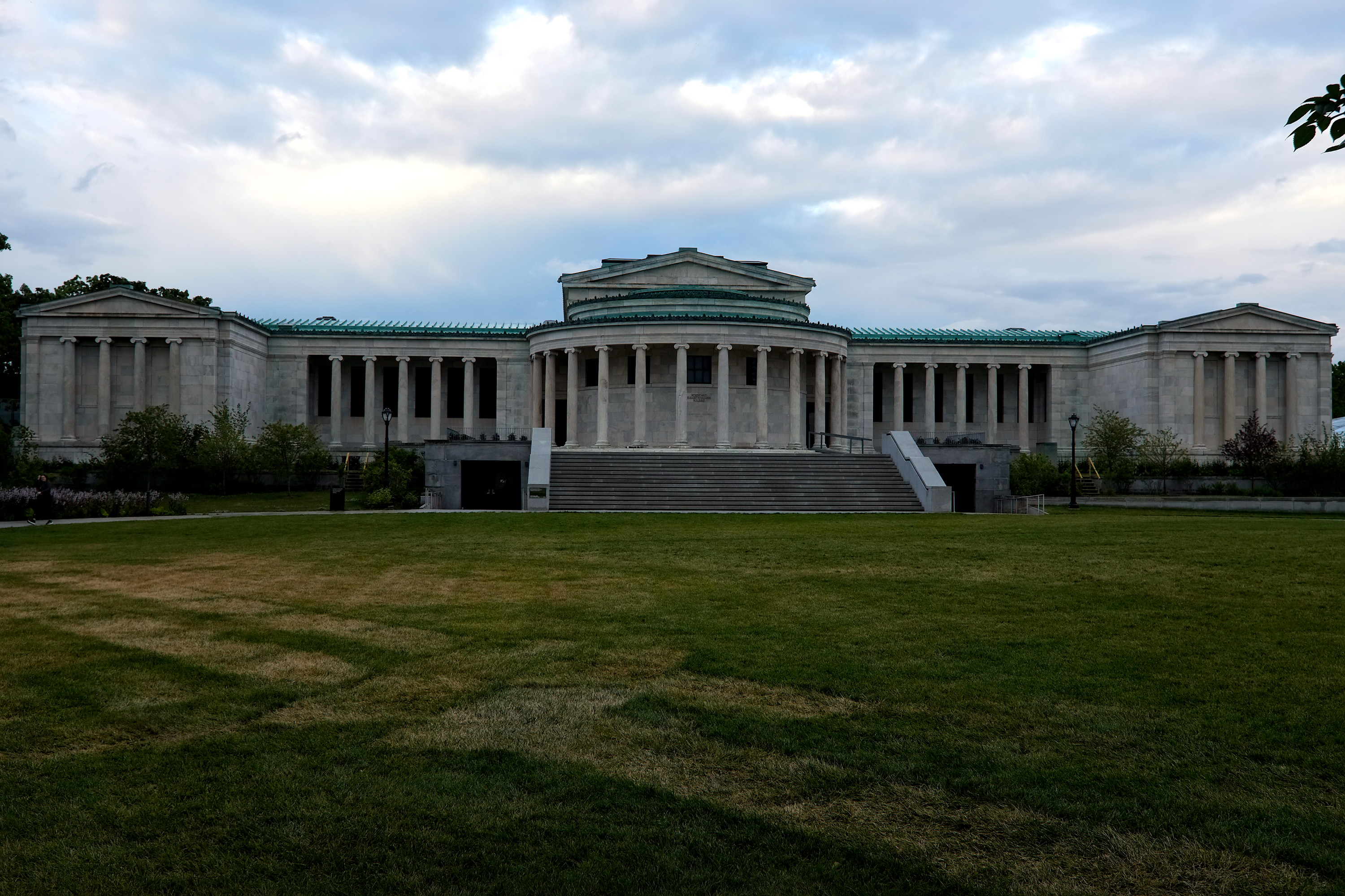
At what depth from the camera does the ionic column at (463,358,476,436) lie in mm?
71812

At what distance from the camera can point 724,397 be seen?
187ft

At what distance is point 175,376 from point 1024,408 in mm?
60372

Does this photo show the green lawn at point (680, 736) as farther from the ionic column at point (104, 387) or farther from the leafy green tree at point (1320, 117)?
the ionic column at point (104, 387)

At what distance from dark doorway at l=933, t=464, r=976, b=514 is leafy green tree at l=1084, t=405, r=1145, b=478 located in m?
10.4

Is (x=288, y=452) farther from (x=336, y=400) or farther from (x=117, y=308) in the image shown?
(x=117, y=308)

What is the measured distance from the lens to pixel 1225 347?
6875cm

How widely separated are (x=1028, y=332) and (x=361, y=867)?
8221 cm

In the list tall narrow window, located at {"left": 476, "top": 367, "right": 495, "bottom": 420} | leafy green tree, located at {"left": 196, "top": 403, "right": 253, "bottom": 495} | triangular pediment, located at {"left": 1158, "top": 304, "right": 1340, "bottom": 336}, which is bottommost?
leafy green tree, located at {"left": 196, "top": 403, "right": 253, "bottom": 495}

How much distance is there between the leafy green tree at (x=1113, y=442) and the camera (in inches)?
2382

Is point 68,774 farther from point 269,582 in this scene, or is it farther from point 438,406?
point 438,406

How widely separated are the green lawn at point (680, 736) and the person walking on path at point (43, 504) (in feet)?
73.1

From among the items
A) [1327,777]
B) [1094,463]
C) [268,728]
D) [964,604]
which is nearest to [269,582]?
[268,728]

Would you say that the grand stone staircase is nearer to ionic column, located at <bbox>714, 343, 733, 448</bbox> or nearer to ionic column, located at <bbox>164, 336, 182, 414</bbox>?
ionic column, located at <bbox>714, 343, 733, 448</bbox>

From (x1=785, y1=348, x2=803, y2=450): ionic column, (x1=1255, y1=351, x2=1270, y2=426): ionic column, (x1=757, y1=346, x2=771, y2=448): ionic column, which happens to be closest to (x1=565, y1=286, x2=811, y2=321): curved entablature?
(x1=785, y1=348, x2=803, y2=450): ionic column
